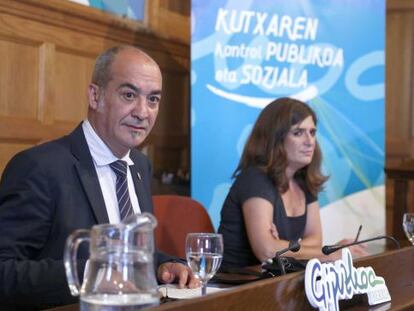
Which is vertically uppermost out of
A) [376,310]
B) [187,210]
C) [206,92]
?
[206,92]

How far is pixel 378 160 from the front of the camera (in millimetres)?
4062

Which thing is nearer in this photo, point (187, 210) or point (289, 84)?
point (187, 210)

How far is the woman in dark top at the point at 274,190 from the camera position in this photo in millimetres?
2781

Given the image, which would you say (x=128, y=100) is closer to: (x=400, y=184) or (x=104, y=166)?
(x=104, y=166)

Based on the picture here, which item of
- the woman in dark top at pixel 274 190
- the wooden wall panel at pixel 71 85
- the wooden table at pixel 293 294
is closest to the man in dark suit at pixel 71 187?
the wooden table at pixel 293 294

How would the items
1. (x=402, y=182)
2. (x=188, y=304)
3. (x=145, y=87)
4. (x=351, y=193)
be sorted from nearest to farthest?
1. (x=188, y=304)
2. (x=145, y=87)
3. (x=351, y=193)
4. (x=402, y=182)

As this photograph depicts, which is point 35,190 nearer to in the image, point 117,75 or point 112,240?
point 117,75

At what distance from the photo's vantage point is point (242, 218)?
2.86 m

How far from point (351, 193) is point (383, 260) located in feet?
6.94

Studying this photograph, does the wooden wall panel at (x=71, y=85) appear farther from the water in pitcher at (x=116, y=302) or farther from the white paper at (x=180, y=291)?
the water in pitcher at (x=116, y=302)

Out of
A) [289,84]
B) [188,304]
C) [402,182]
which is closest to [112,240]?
[188,304]

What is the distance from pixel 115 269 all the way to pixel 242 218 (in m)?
1.86

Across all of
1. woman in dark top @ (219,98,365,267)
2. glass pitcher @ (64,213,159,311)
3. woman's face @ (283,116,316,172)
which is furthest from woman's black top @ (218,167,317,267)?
glass pitcher @ (64,213,159,311)

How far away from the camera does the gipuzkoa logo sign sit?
1468 millimetres
